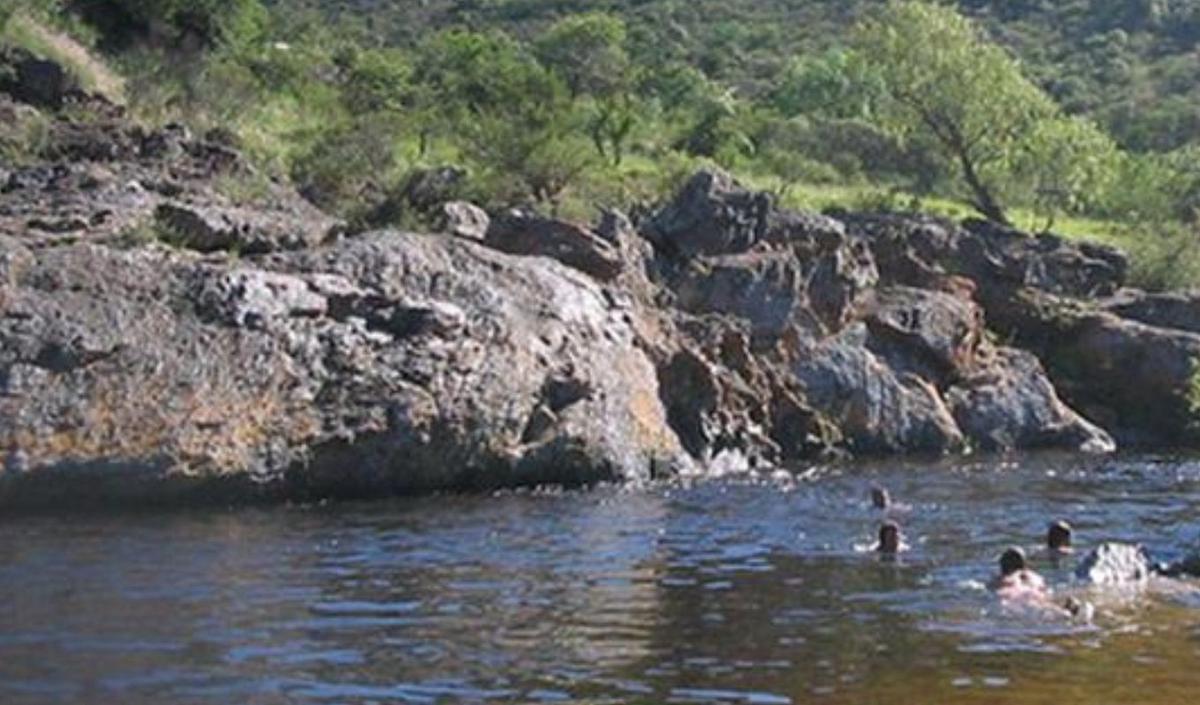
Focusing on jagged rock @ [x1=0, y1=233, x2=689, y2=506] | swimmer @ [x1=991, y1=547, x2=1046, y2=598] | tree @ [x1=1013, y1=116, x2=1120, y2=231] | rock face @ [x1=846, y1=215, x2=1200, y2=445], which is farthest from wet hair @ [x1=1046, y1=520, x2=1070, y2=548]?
tree @ [x1=1013, y1=116, x2=1120, y2=231]

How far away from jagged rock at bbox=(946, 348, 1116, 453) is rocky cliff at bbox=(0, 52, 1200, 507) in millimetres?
74

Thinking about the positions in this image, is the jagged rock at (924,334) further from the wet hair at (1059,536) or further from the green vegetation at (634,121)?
the wet hair at (1059,536)

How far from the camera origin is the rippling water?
18.4 metres

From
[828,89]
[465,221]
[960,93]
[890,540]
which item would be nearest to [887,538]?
[890,540]

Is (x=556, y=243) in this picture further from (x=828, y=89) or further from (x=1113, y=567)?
(x=828, y=89)

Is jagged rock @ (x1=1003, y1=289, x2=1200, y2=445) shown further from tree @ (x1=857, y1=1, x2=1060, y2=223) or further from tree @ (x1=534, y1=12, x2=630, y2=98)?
tree @ (x1=534, y1=12, x2=630, y2=98)

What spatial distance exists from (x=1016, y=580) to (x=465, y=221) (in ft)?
70.5

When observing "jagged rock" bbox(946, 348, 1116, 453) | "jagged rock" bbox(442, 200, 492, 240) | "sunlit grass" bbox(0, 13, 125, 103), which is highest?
"sunlit grass" bbox(0, 13, 125, 103)

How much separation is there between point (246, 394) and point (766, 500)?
10.0 meters

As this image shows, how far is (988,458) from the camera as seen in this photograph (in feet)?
154

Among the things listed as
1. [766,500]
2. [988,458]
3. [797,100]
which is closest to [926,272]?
[988,458]

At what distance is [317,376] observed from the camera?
35.2 m

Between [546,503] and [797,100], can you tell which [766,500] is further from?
[797,100]

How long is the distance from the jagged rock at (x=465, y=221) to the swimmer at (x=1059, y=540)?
17.3 metres
